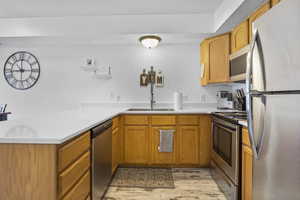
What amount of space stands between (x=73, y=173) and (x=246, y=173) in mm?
1454

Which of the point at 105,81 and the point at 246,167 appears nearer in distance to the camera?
the point at 246,167

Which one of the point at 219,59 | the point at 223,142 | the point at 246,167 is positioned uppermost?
the point at 219,59

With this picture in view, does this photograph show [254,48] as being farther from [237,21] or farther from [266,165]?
[237,21]

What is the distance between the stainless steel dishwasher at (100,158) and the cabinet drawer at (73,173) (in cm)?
15

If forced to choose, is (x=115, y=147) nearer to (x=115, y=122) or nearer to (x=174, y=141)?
(x=115, y=122)

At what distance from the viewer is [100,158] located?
2.15m

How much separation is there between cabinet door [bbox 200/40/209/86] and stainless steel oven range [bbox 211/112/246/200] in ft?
2.94

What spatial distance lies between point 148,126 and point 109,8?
1.78 m

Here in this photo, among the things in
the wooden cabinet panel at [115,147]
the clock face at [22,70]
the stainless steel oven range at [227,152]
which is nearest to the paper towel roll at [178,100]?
the stainless steel oven range at [227,152]

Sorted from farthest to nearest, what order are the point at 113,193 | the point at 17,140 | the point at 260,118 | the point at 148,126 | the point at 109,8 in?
Answer: the point at 148,126 → the point at 109,8 → the point at 113,193 → the point at 260,118 → the point at 17,140

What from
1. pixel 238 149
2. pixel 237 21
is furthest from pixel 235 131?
pixel 237 21

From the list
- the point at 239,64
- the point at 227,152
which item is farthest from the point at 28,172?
the point at 239,64

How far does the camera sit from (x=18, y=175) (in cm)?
127

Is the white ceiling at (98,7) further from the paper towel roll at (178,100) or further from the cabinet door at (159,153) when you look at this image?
the cabinet door at (159,153)
